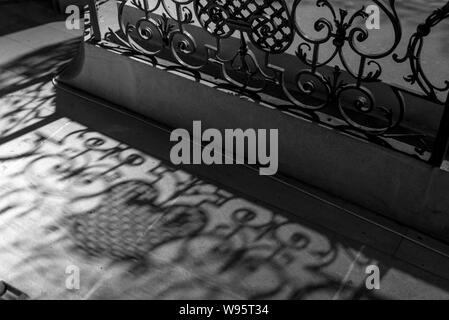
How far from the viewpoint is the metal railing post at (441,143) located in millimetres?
3318

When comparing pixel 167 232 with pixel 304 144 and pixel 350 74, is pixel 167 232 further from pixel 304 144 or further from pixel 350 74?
pixel 350 74

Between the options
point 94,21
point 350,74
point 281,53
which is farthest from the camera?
point 94,21

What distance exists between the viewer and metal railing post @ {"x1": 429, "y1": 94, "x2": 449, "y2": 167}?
332cm

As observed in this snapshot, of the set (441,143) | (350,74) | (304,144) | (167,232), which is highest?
(350,74)

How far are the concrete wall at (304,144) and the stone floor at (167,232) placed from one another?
13cm

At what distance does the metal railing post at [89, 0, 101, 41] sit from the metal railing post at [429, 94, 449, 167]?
3.01 m

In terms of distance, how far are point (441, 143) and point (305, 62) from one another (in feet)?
3.44

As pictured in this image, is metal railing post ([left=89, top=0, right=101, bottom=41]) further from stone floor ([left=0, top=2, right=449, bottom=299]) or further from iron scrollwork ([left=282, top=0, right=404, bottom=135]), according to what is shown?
iron scrollwork ([left=282, top=0, right=404, bottom=135])

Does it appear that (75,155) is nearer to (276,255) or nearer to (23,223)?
(23,223)

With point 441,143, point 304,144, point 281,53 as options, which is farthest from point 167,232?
point 441,143

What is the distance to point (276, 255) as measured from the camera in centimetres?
365

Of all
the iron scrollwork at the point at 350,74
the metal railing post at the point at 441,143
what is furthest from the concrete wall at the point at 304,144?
the iron scrollwork at the point at 350,74

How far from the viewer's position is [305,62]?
375cm
